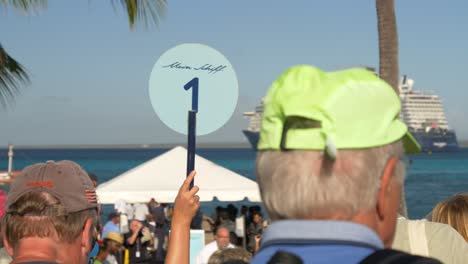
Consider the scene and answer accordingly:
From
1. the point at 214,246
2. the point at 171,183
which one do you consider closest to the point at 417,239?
the point at 214,246

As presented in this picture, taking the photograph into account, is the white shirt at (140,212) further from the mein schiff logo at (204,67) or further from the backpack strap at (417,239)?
the backpack strap at (417,239)

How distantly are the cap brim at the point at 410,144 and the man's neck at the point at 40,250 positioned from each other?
1.05m

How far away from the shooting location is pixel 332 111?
1.61m

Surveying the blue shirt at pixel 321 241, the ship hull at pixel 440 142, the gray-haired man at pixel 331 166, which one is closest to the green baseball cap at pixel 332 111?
the gray-haired man at pixel 331 166

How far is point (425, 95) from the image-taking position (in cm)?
15500

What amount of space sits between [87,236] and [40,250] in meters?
0.16

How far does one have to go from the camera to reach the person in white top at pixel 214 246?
395 inches

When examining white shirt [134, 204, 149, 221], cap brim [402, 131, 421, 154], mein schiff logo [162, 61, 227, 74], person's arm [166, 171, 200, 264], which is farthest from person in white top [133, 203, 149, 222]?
cap brim [402, 131, 421, 154]

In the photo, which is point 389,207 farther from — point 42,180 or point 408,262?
point 42,180

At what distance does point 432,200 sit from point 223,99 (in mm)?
53944

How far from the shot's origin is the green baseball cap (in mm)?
1613

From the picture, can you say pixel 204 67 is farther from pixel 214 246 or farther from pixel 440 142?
pixel 440 142

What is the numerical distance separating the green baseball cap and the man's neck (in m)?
0.89

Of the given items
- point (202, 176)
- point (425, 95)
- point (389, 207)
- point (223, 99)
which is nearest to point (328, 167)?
point (389, 207)
